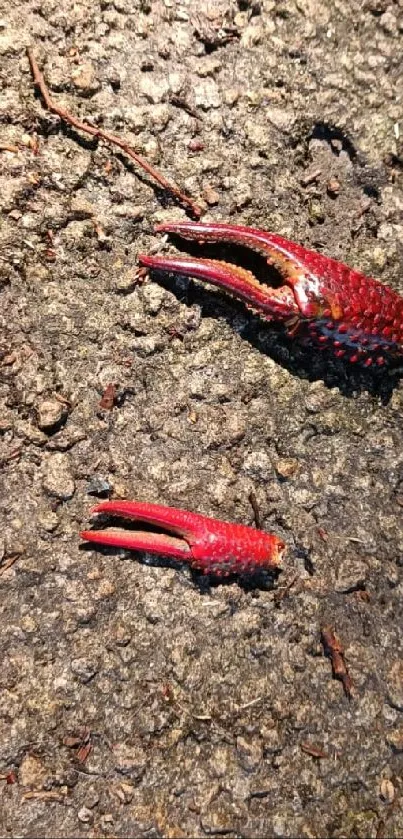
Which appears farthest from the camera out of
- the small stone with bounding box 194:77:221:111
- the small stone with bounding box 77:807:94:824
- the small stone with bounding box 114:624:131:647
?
the small stone with bounding box 194:77:221:111

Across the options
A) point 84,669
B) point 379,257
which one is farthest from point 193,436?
point 379,257

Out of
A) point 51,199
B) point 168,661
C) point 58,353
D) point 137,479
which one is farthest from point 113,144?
point 168,661

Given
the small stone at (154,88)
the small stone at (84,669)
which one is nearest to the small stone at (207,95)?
the small stone at (154,88)

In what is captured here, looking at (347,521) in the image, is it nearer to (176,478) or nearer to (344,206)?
(176,478)

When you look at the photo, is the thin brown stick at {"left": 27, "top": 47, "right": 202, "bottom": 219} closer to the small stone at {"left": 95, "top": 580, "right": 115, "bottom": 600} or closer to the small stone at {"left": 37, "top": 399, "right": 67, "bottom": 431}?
the small stone at {"left": 37, "top": 399, "right": 67, "bottom": 431}

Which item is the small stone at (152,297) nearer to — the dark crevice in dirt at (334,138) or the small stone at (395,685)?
the dark crevice in dirt at (334,138)

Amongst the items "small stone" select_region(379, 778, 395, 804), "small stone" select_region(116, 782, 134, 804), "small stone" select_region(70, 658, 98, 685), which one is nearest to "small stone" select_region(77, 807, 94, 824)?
"small stone" select_region(116, 782, 134, 804)
